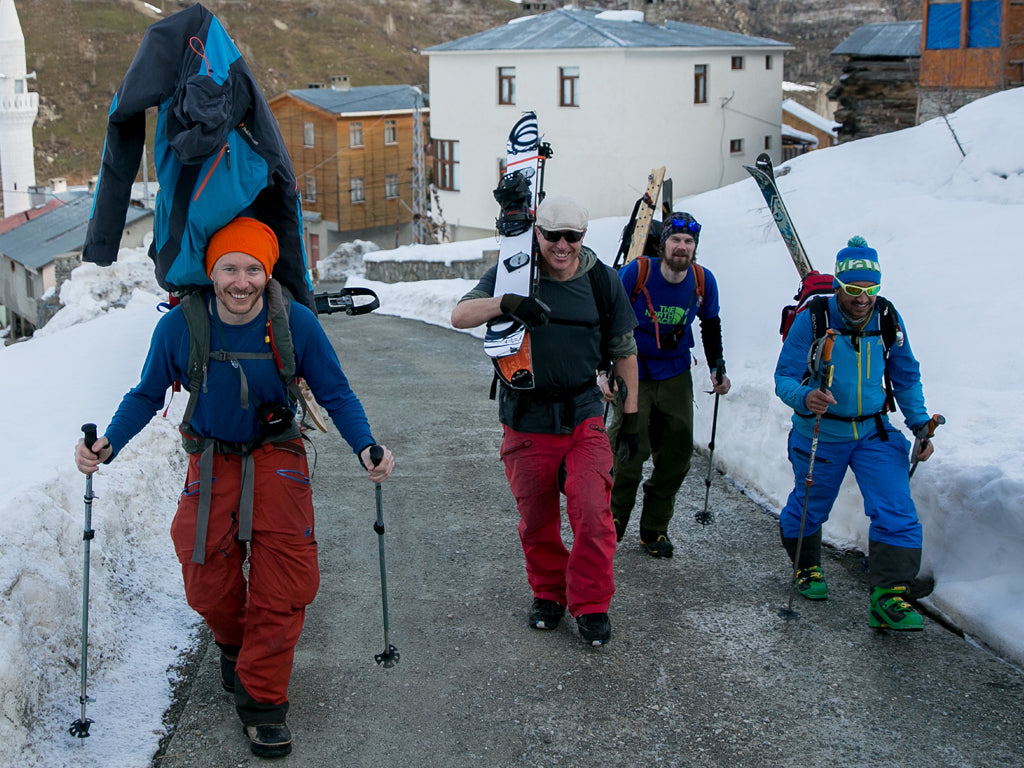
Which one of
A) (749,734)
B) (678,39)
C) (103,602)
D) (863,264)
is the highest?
(678,39)

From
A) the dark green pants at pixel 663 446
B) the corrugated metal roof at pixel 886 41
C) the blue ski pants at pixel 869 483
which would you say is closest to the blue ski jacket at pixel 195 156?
the dark green pants at pixel 663 446

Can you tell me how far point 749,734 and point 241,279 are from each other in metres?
2.74

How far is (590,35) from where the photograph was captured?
117 ft

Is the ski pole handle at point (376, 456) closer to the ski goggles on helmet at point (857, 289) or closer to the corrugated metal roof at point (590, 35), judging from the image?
the ski goggles on helmet at point (857, 289)

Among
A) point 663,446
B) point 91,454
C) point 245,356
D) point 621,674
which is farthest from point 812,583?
point 91,454

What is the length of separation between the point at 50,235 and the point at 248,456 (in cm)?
4543

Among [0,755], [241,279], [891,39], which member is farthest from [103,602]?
[891,39]

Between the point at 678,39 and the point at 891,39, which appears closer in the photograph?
the point at 891,39

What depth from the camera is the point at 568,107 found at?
3597cm

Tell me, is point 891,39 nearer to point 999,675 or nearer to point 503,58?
point 503,58

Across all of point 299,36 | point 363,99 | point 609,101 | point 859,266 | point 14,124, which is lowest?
point 859,266

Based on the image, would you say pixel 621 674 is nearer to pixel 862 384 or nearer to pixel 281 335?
pixel 862 384

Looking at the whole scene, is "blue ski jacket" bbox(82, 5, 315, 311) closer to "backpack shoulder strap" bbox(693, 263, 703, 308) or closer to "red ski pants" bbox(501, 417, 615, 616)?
"red ski pants" bbox(501, 417, 615, 616)

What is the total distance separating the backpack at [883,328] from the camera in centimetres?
529
